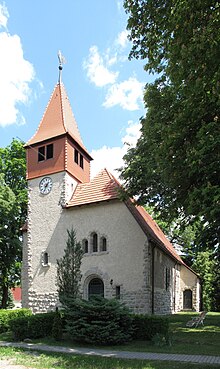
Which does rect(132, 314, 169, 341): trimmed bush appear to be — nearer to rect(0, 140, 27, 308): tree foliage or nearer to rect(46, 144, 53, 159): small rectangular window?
rect(46, 144, 53, 159): small rectangular window

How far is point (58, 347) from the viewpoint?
12.9 metres

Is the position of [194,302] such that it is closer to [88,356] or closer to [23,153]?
[23,153]

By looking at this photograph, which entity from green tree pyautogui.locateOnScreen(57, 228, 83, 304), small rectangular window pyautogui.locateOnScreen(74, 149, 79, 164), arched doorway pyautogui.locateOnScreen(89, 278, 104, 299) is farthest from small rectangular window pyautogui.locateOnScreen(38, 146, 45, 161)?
green tree pyautogui.locateOnScreen(57, 228, 83, 304)

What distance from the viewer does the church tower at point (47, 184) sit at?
2458cm

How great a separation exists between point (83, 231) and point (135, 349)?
1211 centimetres

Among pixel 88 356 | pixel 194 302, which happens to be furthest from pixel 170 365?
pixel 194 302

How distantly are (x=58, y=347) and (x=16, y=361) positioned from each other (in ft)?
9.17

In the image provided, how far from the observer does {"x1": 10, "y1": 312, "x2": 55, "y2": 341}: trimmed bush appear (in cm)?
1499

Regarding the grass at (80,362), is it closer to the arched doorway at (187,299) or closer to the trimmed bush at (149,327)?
the trimmed bush at (149,327)

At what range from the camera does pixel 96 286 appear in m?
23.1

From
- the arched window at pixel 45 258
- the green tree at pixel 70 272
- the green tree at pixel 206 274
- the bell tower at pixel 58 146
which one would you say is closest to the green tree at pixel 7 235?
the bell tower at pixel 58 146

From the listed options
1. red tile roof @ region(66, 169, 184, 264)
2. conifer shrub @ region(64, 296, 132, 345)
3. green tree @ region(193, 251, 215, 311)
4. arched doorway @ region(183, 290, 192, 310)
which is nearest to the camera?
conifer shrub @ region(64, 296, 132, 345)

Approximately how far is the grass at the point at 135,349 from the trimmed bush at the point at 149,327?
410 mm

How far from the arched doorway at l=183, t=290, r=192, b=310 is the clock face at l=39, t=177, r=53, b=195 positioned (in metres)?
16.1
